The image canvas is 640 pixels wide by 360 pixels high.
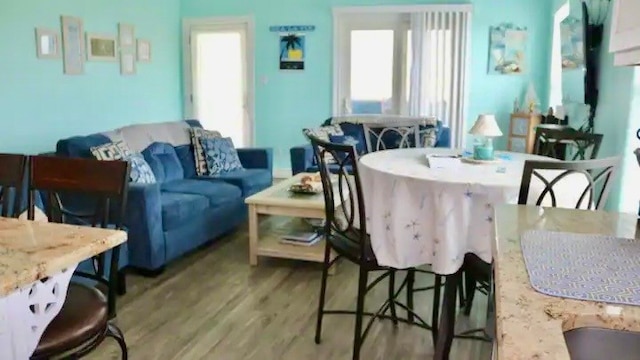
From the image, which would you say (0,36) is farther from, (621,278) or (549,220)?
(621,278)

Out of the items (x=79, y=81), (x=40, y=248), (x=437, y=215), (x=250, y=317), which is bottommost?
(x=250, y=317)

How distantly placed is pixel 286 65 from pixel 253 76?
1.52 ft

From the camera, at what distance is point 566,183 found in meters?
2.43

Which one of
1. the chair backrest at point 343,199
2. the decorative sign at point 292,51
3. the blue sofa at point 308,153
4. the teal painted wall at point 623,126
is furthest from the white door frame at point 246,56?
the chair backrest at point 343,199

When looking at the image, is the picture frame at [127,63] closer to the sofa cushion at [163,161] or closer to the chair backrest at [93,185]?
the sofa cushion at [163,161]

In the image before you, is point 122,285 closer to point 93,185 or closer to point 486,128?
point 93,185

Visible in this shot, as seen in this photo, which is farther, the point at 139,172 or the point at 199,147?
the point at 199,147

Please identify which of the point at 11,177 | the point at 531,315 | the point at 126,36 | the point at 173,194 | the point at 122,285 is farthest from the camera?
the point at 126,36

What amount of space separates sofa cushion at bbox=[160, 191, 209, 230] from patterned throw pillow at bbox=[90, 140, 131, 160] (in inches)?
15.9

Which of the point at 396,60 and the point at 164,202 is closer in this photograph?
the point at 164,202

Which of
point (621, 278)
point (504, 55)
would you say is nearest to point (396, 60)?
point (504, 55)

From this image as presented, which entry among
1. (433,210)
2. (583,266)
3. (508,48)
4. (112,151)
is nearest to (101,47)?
(112,151)

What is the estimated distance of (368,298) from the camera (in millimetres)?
3350

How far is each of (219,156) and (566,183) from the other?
3333mm
